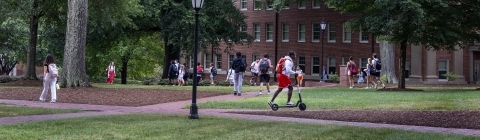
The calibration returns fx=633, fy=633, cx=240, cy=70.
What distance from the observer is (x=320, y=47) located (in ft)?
175

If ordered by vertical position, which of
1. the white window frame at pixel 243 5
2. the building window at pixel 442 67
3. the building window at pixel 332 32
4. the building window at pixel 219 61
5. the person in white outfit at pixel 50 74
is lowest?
the person in white outfit at pixel 50 74

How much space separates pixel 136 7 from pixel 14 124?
901 inches

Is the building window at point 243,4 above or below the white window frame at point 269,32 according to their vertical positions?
above

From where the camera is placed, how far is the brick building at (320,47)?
48031 mm

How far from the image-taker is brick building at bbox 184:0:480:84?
48031 millimetres

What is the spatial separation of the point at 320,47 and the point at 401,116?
3879 cm

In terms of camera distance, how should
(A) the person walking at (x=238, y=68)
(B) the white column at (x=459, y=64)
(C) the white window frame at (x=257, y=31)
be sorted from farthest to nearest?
(C) the white window frame at (x=257, y=31), (B) the white column at (x=459, y=64), (A) the person walking at (x=238, y=68)

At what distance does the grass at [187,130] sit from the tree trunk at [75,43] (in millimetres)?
12176

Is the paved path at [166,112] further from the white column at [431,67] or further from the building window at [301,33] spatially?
the building window at [301,33]

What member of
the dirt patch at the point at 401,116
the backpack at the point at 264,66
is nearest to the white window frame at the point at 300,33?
the backpack at the point at 264,66

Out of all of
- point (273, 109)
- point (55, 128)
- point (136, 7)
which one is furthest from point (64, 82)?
point (55, 128)

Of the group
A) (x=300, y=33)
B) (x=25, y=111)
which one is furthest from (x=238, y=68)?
(x=300, y=33)

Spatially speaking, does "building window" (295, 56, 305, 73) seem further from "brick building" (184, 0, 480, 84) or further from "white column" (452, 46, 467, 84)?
"white column" (452, 46, 467, 84)

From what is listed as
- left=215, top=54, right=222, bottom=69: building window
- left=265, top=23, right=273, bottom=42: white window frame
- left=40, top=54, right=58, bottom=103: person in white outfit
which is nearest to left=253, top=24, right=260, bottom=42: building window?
left=265, top=23, right=273, bottom=42: white window frame
